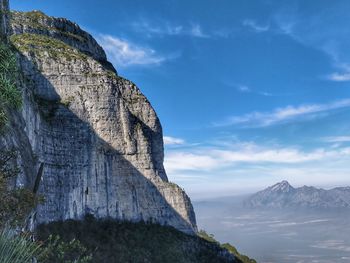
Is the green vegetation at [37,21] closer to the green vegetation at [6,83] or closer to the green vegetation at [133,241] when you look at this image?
the green vegetation at [133,241]

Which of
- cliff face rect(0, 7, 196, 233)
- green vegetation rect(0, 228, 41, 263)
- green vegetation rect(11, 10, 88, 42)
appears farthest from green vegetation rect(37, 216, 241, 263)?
green vegetation rect(0, 228, 41, 263)

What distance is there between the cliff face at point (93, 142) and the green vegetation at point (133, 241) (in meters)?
2.36

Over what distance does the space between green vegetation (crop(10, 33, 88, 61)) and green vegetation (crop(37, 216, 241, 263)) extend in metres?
38.7

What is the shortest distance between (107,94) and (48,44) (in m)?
19.9

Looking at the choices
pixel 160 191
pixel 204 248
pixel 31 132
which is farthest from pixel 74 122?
pixel 204 248

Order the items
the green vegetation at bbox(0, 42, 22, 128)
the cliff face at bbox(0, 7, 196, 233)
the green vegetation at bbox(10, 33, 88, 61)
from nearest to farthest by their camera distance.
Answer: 1. the green vegetation at bbox(0, 42, 22, 128)
2. the cliff face at bbox(0, 7, 196, 233)
3. the green vegetation at bbox(10, 33, 88, 61)

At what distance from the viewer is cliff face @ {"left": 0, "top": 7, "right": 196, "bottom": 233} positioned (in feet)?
292

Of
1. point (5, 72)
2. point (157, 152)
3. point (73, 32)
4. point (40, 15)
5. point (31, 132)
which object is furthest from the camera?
point (73, 32)

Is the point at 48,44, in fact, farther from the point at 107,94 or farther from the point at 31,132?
the point at 31,132

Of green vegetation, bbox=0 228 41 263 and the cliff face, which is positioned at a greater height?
the cliff face

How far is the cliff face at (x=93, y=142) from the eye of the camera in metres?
89.0

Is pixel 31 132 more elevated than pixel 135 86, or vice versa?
pixel 135 86

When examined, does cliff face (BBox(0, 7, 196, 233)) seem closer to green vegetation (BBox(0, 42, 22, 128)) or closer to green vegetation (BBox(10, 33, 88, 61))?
green vegetation (BBox(10, 33, 88, 61))

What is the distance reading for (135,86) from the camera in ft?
356
